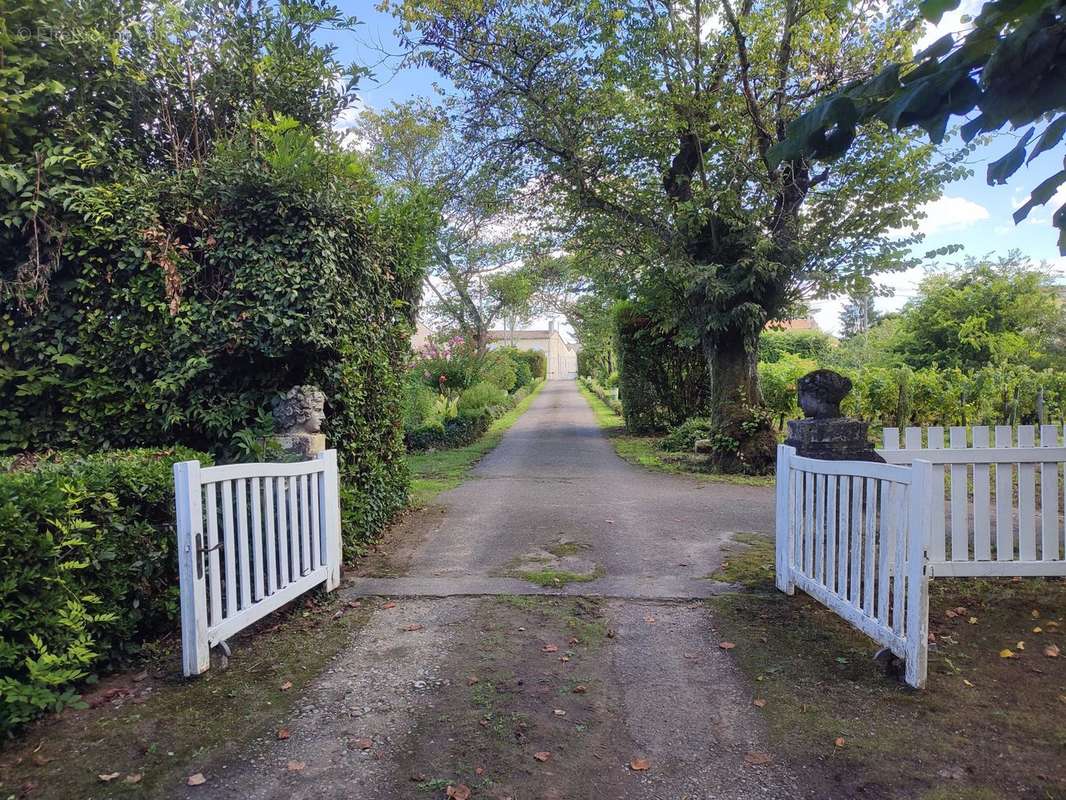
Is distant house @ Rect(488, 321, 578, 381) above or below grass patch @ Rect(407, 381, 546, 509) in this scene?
above

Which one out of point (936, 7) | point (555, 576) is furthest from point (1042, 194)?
point (555, 576)

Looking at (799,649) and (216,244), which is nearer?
(799,649)

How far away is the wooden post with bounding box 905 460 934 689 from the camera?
113 inches

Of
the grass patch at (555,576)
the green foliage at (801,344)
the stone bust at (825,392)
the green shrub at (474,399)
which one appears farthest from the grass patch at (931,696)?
the green foliage at (801,344)

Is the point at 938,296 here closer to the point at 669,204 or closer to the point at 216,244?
the point at 669,204

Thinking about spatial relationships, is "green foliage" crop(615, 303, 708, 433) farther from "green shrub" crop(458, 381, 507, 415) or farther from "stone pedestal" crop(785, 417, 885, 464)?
"stone pedestal" crop(785, 417, 885, 464)

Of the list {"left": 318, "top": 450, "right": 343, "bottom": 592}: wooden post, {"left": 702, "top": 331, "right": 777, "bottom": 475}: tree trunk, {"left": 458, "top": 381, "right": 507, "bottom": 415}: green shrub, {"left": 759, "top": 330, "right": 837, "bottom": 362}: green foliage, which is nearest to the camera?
{"left": 318, "top": 450, "right": 343, "bottom": 592}: wooden post

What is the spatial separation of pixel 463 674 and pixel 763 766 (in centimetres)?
150

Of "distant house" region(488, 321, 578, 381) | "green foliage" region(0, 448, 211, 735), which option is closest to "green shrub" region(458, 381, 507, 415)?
"green foliage" region(0, 448, 211, 735)

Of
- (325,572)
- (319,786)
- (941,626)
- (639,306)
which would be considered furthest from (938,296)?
(319,786)

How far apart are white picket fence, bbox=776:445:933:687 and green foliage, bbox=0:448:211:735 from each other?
3796 mm

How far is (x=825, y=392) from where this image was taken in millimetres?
4449

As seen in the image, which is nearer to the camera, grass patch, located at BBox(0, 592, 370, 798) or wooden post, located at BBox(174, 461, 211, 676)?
grass patch, located at BBox(0, 592, 370, 798)

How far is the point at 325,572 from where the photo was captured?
4355 mm
